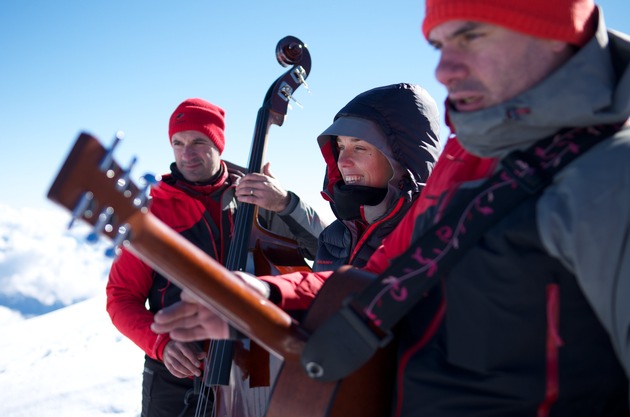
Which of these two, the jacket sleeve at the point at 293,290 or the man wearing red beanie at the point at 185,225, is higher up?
the jacket sleeve at the point at 293,290

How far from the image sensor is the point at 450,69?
128 centimetres

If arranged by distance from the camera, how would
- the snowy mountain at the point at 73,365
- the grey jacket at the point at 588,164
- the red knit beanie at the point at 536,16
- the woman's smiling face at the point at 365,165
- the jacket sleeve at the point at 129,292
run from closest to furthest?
the grey jacket at the point at 588,164 < the red knit beanie at the point at 536,16 < the woman's smiling face at the point at 365,165 < the jacket sleeve at the point at 129,292 < the snowy mountain at the point at 73,365

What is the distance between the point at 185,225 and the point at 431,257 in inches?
91.1

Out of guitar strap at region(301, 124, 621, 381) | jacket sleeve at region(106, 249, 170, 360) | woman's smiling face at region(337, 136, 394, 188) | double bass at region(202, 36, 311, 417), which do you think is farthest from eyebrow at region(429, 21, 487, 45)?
jacket sleeve at region(106, 249, 170, 360)

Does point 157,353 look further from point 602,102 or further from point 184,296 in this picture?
point 602,102

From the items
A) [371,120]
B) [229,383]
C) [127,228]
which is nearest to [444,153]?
[127,228]

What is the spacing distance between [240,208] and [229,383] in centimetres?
107

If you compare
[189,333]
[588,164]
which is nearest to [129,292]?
[189,333]

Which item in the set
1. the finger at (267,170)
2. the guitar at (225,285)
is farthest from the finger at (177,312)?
the finger at (267,170)

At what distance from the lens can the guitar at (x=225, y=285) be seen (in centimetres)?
106

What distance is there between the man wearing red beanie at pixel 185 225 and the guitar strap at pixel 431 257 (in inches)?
67.3

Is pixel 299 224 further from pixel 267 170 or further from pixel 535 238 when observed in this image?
pixel 535 238

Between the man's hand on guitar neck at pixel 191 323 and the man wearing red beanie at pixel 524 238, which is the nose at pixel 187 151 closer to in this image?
the man's hand on guitar neck at pixel 191 323

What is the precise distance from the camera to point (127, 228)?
107cm
